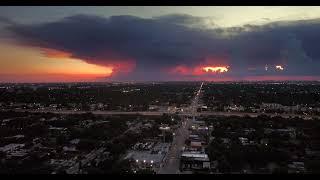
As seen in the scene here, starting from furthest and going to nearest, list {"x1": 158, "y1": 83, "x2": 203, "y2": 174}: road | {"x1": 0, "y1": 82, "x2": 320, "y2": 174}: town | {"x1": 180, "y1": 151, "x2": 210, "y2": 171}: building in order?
{"x1": 0, "y1": 82, "x2": 320, "y2": 174}: town
{"x1": 180, "y1": 151, "x2": 210, "y2": 171}: building
{"x1": 158, "y1": 83, "x2": 203, "y2": 174}: road

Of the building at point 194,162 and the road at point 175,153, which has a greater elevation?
the building at point 194,162

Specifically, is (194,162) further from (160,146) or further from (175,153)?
(160,146)

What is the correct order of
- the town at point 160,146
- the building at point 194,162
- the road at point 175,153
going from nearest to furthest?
the road at point 175,153 < the building at point 194,162 < the town at point 160,146

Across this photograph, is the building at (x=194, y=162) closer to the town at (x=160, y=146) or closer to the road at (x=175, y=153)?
the town at (x=160, y=146)

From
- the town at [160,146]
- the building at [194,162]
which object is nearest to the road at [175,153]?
the town at [160,146]

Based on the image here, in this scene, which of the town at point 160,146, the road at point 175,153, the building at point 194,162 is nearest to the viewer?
the road at point 175,153

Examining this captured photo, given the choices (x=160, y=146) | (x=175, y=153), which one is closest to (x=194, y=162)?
(x=175, y=153)

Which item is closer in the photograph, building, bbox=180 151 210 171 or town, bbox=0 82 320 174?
building, bbox=180 151 210 171

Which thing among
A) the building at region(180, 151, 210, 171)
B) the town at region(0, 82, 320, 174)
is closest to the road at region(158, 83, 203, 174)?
the town at region(0, 82, 320, 174)

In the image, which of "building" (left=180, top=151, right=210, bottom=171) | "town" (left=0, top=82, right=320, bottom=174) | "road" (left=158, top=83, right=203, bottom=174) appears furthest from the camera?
"town" (left=0, top=82, right=320, bottom=174)

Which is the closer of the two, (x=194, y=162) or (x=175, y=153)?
(x=194, y=162)

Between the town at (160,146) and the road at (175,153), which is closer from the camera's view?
the road at (175,153)

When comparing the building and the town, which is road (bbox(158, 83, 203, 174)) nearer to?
the town
